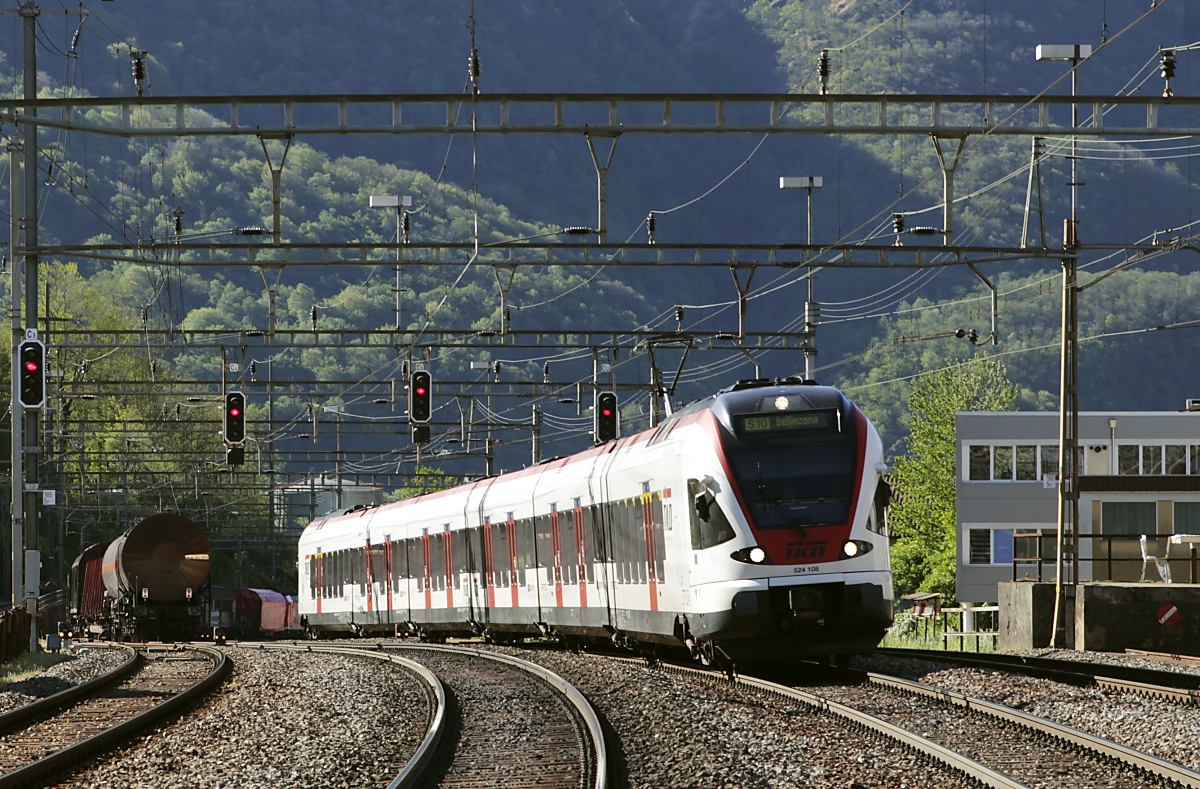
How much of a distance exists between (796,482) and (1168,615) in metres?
11.2

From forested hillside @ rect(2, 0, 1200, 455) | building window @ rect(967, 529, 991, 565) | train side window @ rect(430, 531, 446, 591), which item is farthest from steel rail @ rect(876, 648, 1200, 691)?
forested hillside @ rect(2, 0, 1200, 455)

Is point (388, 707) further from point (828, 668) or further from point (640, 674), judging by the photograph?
point (828, 668)

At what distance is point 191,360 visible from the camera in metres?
122

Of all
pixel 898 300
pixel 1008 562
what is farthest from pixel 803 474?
pixel 898 300

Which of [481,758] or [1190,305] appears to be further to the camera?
[1190,305]

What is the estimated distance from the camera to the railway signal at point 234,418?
3716cm

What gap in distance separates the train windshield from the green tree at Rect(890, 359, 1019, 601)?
2558 inches

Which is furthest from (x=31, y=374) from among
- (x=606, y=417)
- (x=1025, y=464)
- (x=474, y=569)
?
(x=1025, y=464)

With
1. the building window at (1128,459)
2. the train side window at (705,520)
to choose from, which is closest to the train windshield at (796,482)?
the train side window at (705,520)

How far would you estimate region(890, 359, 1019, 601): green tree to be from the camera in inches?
3319

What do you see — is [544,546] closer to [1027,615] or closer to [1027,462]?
[1027,615]

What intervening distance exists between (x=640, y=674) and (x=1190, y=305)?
141m

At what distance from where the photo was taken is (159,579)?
1775 inches

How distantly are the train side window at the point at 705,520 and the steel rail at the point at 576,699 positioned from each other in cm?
223
